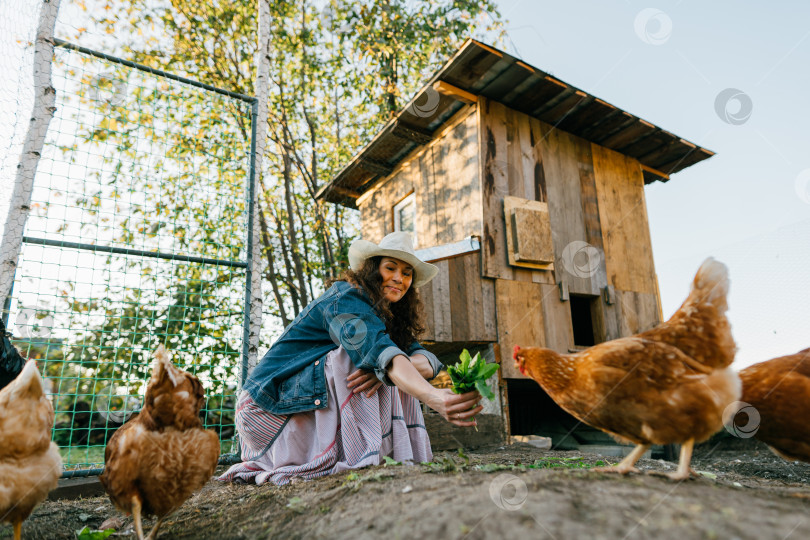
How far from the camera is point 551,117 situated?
7.68 m

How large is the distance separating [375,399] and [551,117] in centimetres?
634

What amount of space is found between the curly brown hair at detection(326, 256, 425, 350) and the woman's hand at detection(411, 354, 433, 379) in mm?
317

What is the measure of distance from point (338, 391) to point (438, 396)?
93 cm

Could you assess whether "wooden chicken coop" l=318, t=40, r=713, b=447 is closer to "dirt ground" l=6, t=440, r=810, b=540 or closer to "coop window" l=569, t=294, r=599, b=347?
"coop window" l=569, t=294, r=599, b=347

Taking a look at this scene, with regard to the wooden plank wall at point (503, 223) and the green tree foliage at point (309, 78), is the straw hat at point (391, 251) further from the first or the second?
the green tree foliage at point (309, 78)

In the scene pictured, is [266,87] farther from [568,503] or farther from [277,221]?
[277,221]

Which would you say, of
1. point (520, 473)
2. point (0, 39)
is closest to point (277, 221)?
point (0, 39)

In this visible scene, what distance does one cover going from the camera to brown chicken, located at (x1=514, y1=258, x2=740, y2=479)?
1853mm

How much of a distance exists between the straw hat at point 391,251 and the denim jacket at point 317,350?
0.38 m

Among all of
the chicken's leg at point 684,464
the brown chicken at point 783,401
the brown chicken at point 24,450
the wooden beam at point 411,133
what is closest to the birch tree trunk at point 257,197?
the brown chicken at point 24,450

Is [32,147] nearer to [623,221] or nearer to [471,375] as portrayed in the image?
[471,375]

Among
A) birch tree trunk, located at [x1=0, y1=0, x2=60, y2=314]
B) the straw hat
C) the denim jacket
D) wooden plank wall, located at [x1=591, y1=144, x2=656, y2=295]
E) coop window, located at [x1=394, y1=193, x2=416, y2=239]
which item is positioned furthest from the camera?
coop window, located at [x1=394, y1=193, x2=416, y2=239]

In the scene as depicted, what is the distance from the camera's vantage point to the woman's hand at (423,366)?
10.5 ft

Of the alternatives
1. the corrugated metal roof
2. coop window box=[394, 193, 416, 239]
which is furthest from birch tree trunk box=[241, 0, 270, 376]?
coop window box=[394, 193, 416, 239]
